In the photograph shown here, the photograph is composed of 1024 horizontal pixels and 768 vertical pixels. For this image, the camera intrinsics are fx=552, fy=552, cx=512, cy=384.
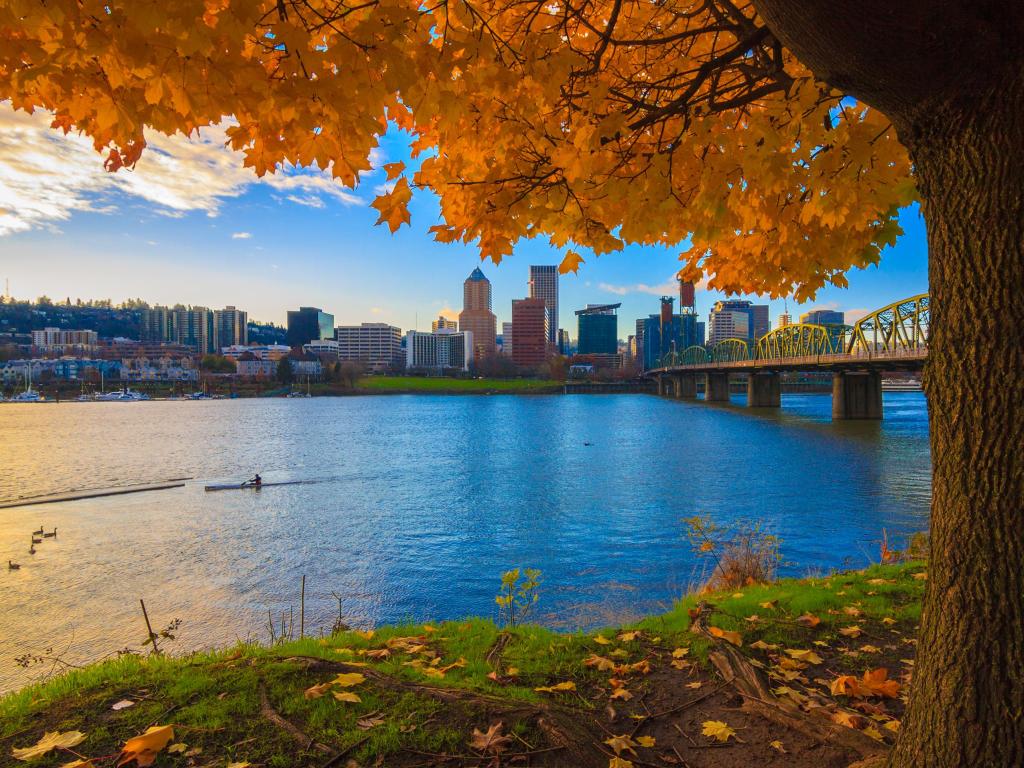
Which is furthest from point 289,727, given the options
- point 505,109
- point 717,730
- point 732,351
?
point 732,351

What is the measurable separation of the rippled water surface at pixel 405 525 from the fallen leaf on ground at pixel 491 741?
29.9ft

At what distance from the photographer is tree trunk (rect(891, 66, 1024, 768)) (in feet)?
7.59

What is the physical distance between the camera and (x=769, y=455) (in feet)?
143

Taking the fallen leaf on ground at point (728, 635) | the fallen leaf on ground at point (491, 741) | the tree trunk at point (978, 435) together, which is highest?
the tree trunk at point (978, 435)

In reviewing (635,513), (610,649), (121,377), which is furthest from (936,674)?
(121,377)

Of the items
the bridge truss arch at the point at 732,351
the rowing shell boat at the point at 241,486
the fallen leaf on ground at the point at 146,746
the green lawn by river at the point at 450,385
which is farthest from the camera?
the green lawn by river at the point at 450,385

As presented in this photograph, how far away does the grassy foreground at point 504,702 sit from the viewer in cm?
329

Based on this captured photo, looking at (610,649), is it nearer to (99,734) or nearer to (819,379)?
(99,734)

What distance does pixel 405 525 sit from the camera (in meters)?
24.1

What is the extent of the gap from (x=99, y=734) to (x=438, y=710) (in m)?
2.06

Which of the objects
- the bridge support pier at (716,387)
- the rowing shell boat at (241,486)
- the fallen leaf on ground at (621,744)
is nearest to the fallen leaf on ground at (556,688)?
the fallen leaf on ground at (621,744)

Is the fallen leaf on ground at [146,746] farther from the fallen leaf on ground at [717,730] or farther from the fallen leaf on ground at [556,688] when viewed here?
the fallen leaf on ground at [717,730]

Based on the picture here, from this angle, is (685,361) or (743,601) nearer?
(743,601)

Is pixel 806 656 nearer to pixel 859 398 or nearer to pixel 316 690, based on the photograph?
pixel 316 690
